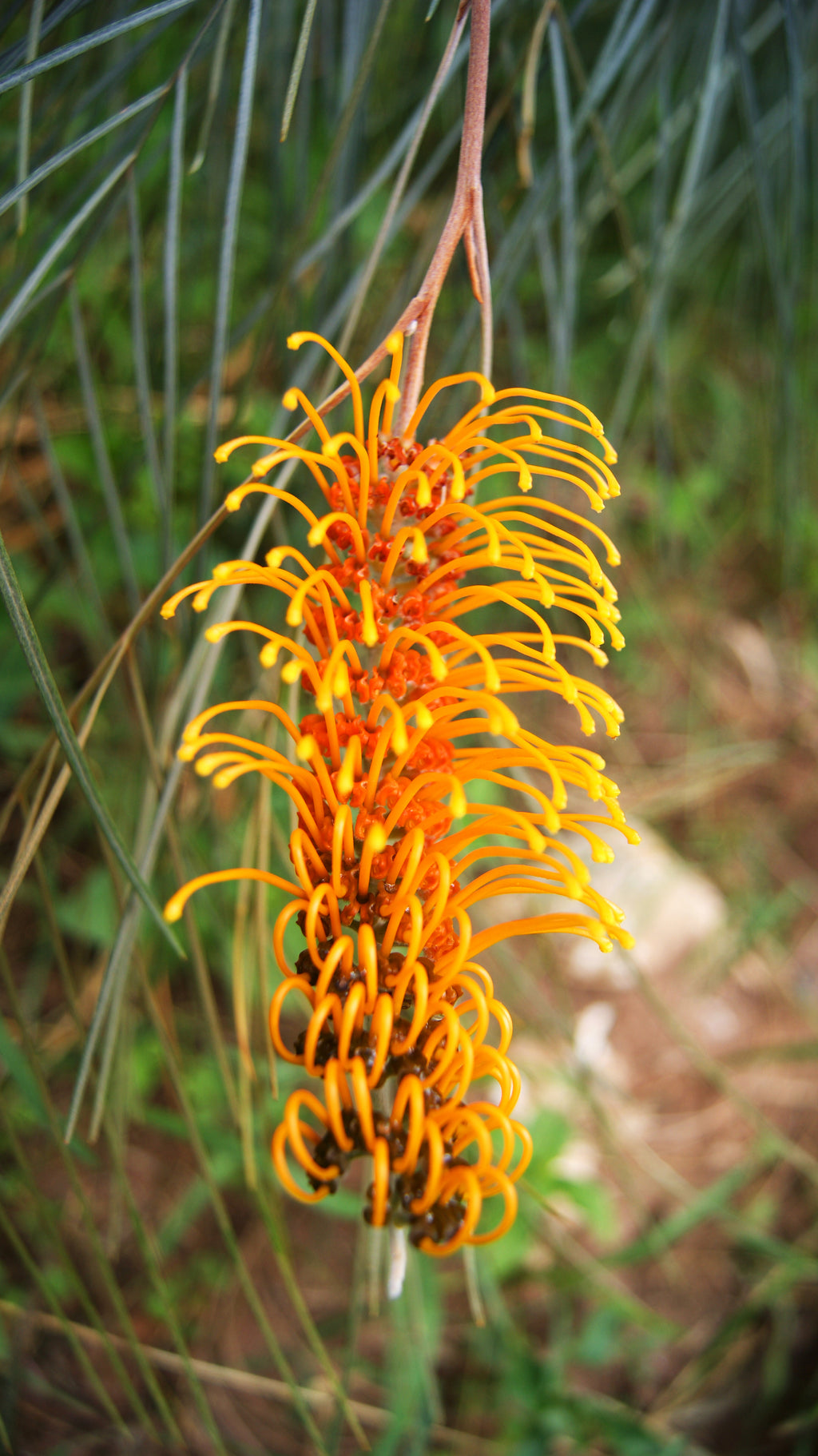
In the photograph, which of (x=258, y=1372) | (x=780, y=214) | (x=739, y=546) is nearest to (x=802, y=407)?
(x=780, y=214)

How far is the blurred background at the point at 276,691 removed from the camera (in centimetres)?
40

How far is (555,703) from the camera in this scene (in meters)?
1.23

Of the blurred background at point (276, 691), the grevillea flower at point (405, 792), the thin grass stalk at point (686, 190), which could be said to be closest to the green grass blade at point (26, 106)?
the blurred background at point (276, 691)

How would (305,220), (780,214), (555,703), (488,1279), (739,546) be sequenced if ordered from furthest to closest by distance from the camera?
(739,546)
(555,703)
(780,214)
(488,1279)
(305,220)

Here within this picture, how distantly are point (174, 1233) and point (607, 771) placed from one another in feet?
2.55

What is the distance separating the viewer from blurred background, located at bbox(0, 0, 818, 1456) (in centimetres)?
40

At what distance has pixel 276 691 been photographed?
1.71 ft

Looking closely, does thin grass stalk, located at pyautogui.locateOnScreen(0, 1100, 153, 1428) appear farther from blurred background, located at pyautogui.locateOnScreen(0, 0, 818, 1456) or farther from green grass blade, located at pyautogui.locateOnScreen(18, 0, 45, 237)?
green grass blade, located at pyautogui.locateOnScreen(18, 0, 45, 237)

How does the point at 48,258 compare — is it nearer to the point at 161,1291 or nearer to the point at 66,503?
the point at 66,503

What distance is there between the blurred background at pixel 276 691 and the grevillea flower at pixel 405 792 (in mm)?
56

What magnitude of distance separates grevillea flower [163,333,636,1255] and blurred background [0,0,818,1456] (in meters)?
0.06

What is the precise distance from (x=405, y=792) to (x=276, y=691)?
229mm

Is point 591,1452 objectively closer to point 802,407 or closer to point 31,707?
point 31,707

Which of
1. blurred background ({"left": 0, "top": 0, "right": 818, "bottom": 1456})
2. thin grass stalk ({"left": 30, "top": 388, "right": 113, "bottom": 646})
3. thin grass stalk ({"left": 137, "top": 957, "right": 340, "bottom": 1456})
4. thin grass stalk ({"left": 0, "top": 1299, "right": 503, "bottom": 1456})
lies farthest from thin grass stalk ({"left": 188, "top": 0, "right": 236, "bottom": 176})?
thin grass stalk ({"left": 0, "top": 1299, "right": 503, "bottom": 1456})
